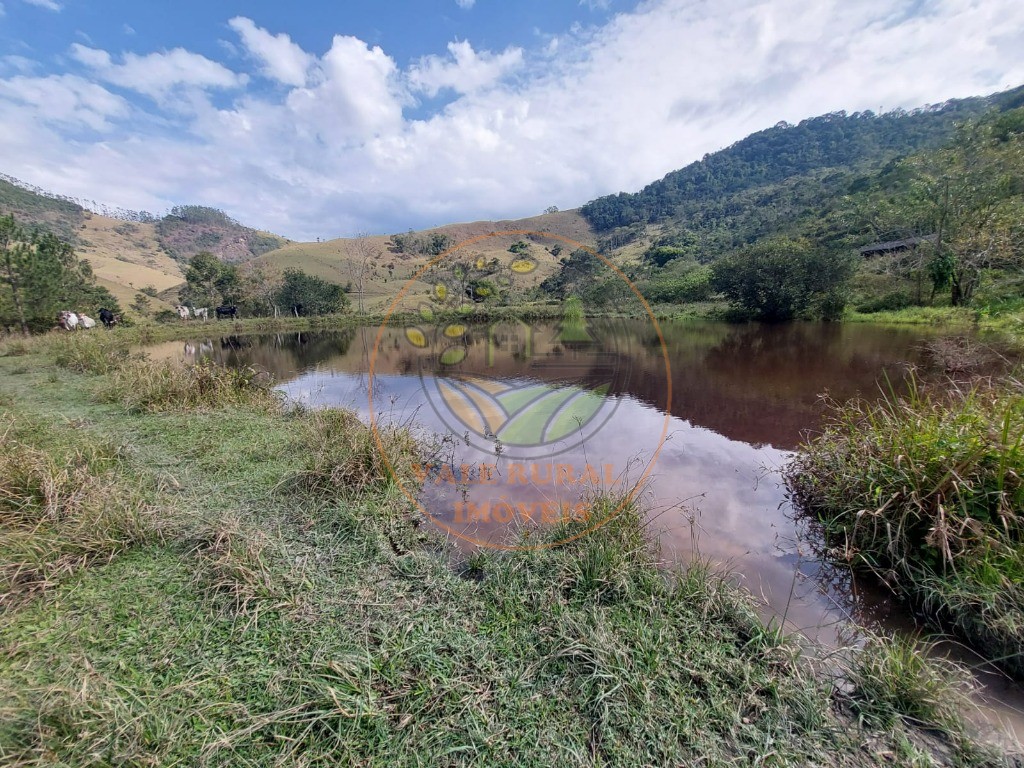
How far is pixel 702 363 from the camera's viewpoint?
1208cm

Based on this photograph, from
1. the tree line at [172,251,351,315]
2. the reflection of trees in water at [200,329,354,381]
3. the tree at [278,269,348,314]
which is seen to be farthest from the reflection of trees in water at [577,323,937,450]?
the tree line at [172,251,351,315]

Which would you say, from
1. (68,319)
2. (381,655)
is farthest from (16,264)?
(381,655)

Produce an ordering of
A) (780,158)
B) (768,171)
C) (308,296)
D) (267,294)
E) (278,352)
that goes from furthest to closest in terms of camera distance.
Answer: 1. (780,158)
2. (768,171)
3. (267,294)
4. (308,296)
5. (278,352)

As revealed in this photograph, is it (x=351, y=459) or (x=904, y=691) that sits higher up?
(x=351, y=459)

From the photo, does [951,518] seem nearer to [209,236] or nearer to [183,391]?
[183,391]

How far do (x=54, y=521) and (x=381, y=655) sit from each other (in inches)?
107

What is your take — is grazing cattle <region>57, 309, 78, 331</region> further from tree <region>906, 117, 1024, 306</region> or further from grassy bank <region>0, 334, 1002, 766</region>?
tree <region>906, 117, 1024, 306</region>

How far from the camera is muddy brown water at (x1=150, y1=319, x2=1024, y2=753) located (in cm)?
292

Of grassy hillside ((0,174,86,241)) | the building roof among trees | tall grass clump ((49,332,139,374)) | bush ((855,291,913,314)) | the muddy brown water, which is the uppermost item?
grassy hillside ((0,174,86,241))

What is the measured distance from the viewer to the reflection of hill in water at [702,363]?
23.6 feet

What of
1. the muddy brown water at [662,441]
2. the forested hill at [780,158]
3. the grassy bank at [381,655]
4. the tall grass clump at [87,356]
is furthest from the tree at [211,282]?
the forested hill at [780,158]

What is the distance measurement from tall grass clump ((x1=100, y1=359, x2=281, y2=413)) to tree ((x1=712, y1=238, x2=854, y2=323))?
26.3 m

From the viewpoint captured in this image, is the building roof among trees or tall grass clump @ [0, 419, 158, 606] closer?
tall grass clump @ [0, 419, 158, 606]

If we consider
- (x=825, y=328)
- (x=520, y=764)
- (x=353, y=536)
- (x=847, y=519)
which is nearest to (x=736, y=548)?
(x=847, y=519)
